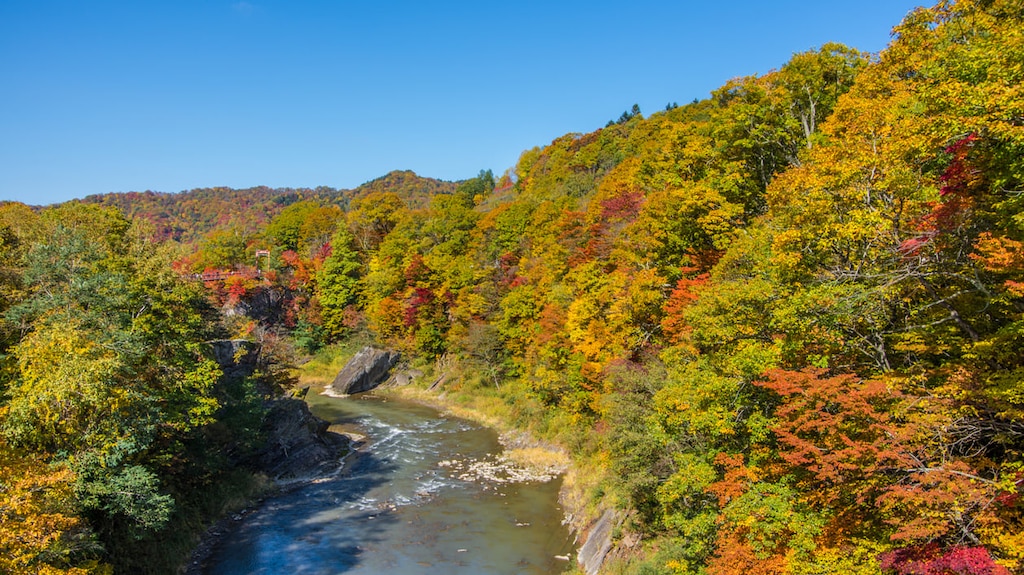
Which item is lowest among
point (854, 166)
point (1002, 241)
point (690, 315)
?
point (690, 315)

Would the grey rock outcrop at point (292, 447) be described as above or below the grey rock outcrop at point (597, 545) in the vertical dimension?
above

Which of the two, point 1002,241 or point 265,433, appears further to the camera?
point 265,433

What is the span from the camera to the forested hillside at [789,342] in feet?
37.7

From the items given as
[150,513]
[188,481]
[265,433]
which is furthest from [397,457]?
[150,513]

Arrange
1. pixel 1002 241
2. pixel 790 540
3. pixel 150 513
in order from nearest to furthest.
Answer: pixel 1002 241 < pixel 790 540 < pixel 150 513

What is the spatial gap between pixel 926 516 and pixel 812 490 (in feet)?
12.2

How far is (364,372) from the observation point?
62.2m

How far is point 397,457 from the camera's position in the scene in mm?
39250

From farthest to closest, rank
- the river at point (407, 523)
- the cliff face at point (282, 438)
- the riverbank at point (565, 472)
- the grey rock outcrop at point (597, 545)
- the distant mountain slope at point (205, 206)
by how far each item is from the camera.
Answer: the distant mountain slope at point (205, 206)
the cliff face at point (282, 438)
the river at point (407, 523)
the riverbank at point (565, 472)
the grey rock outcrop at point (597, 545)

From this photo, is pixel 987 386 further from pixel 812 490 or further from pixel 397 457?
pixel 397 457

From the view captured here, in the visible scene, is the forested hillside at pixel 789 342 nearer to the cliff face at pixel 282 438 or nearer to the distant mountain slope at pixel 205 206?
the cliff face at pixel 282 438

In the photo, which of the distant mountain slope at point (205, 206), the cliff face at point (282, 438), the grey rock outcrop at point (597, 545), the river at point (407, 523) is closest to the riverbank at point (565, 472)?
the grey rock outcrop at point (597, 545)

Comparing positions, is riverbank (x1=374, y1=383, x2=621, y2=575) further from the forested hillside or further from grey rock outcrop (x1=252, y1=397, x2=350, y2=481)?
grey rock outcrop (x1=252, y1=397, x2=350, y2=481)

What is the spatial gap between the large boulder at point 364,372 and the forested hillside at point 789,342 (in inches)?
1166
